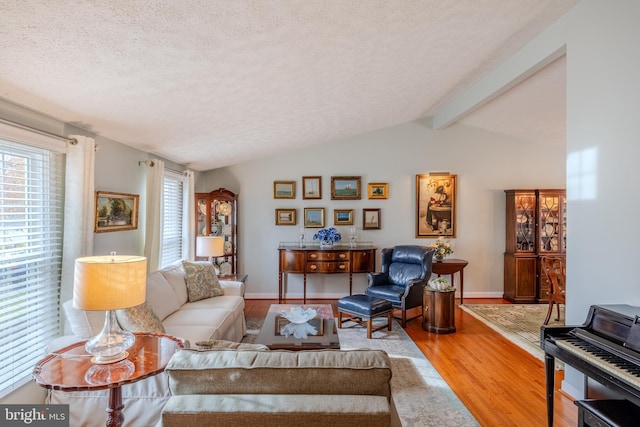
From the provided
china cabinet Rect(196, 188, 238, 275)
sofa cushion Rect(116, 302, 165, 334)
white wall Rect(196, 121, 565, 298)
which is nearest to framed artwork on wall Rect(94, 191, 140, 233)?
sofa cushion Rect(116, 302, 165, 334)

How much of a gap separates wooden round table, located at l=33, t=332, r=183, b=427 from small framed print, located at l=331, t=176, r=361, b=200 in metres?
4.26

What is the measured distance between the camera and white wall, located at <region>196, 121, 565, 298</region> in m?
6.12

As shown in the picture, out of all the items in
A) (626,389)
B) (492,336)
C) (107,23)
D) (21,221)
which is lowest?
(492,336)

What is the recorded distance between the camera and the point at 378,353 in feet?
4.99

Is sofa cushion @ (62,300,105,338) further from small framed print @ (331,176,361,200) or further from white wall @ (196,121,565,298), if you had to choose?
small framed print @ (331,176,361,200)

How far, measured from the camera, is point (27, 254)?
2.46 m

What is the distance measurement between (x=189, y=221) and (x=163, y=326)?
250cm

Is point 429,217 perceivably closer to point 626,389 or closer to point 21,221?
point 626,389

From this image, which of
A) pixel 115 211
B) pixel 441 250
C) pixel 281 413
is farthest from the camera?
pixel 441 250

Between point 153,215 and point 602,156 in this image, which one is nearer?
point 602,156

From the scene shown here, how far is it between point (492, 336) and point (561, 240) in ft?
8.48

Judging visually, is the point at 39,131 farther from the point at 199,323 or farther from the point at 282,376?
the point at 282,376

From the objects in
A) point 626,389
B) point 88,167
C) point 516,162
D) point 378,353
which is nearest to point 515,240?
point 516,162

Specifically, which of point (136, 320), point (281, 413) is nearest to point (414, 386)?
point (281, 413)
